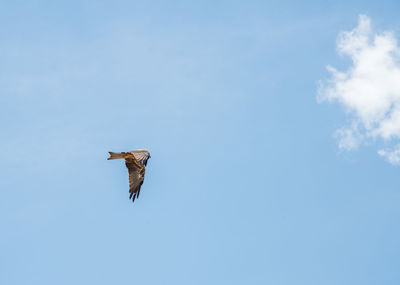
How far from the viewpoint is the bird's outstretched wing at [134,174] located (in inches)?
1284

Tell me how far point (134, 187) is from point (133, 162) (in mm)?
1692

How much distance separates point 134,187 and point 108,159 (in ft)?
9.27

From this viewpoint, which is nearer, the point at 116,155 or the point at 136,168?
the point at 116,155

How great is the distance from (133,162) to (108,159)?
2095 millimetres

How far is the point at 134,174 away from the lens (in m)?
33.0

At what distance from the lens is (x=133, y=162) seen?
32.8 metres

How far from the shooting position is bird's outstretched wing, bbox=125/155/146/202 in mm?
32625

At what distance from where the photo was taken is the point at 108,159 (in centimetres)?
3125

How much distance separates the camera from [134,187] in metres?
32.7
